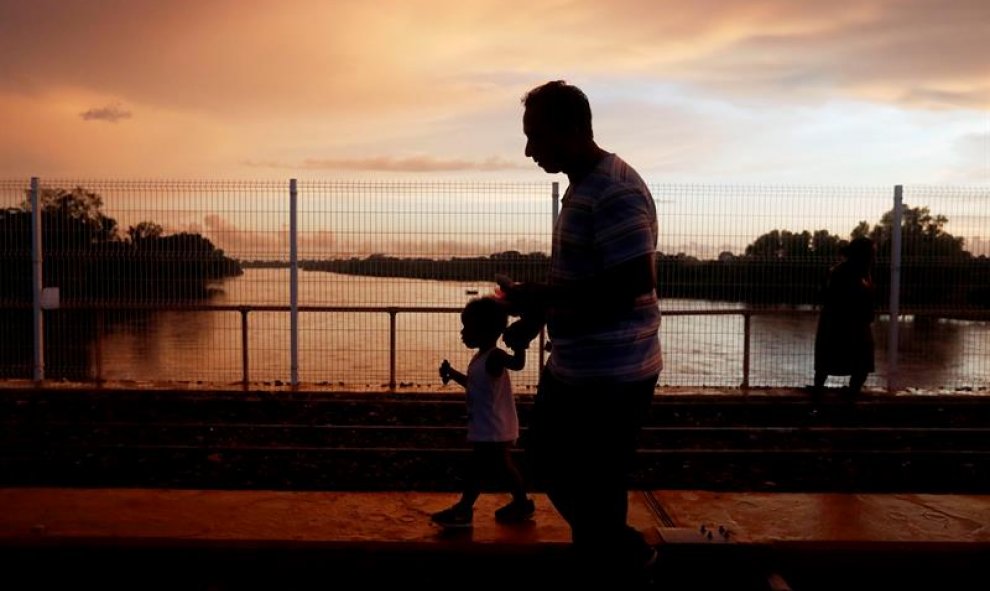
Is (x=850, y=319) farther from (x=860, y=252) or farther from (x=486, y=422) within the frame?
(x=486, y=422)

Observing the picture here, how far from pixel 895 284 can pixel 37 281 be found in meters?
11.8

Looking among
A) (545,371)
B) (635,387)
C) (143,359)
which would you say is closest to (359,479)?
(545,371)

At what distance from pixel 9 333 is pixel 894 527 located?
11.6m

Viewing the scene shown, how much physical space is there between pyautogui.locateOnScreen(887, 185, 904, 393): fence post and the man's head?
9842mm

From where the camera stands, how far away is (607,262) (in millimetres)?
3039

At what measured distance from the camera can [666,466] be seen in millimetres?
7414

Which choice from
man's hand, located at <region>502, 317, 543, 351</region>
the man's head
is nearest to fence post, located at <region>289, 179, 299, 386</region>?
man's hand, located at <region>502, 317, 543, 351</region>

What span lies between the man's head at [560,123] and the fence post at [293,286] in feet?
28.9

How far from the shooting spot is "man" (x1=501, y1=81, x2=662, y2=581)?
305 cm

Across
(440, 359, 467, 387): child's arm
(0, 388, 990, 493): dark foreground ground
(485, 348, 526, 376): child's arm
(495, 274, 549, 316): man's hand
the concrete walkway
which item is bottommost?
(0, 388, 990, 493): dark foreground ground

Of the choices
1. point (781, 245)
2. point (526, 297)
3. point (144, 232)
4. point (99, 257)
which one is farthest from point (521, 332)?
point (99, 257)

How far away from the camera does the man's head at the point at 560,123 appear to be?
320cm

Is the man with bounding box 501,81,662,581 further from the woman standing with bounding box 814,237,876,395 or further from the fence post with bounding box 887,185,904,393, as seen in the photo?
the fence post with bounding box 887,185,904,393

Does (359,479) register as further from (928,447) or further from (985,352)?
(985,352)
